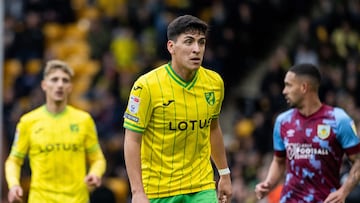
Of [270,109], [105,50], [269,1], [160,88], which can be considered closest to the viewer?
[160,88]

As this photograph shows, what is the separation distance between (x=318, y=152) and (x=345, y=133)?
314 millimetres

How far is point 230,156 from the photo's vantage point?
54.7 ft

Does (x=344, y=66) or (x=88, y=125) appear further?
(x=344, y=66)

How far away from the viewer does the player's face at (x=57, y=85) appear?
11070mm

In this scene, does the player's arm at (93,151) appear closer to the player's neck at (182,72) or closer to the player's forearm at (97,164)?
the player's forearm at (97,164)

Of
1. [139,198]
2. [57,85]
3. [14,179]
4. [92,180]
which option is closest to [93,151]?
[92,180]

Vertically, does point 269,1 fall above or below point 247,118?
above

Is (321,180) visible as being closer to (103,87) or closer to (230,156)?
(230,156)

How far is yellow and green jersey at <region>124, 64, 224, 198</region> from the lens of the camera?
8516mm

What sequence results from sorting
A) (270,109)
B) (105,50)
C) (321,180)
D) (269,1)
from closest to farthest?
(321,180)
(270,109)
(269,1)
(105,50)

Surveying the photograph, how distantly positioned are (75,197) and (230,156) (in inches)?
244

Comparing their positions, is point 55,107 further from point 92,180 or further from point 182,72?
point 182,72

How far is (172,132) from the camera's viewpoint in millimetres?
8562

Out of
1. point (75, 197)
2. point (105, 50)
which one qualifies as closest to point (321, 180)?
point (75, 197)
